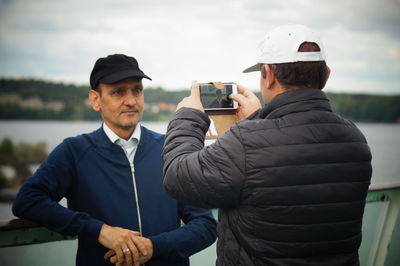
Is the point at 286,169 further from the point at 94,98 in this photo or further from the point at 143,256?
the point at 94,98

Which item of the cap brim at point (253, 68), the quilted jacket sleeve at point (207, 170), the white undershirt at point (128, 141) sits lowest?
the white undershirt at point (128, 141)

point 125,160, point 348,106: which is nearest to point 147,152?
point 125,160

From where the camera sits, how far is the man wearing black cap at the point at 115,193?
1430 millimetres

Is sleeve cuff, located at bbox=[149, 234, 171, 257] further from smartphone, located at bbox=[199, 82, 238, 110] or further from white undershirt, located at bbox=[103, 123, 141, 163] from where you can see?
smartphone, located at bbox=[199, 82, 238, 110]

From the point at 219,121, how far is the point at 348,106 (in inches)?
521

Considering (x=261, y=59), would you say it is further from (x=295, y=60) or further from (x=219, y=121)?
(x=219, y=121)

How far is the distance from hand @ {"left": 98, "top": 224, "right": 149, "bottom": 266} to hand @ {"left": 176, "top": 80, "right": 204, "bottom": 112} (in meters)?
0.62

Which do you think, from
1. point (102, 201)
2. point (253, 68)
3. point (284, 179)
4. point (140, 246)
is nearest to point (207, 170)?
point (284, 179)

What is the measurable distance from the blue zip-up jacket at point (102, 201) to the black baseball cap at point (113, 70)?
26 cm

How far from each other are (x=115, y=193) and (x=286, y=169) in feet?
2.85

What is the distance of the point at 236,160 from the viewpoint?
0.99 metres

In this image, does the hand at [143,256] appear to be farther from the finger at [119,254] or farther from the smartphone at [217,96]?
the smartphone at [217,96]

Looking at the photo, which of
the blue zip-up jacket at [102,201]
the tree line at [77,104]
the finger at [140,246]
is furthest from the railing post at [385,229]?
the finger at [140,246]

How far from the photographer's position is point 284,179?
3.27 ft
